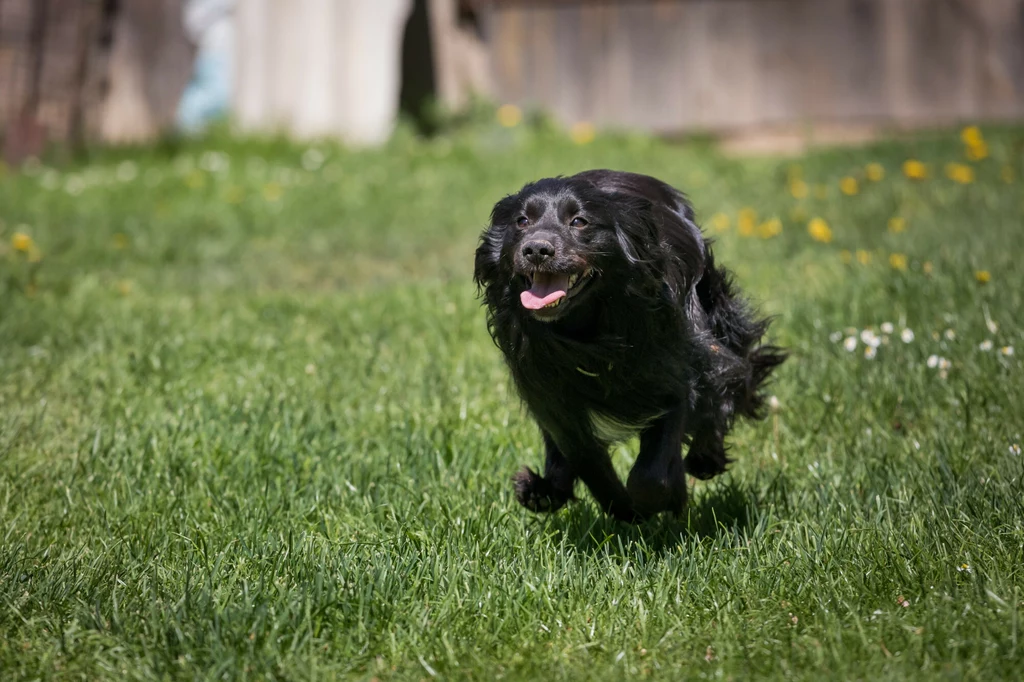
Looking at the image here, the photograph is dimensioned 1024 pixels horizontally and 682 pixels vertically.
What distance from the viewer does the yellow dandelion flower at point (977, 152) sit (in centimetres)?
753

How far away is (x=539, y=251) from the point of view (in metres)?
2.74

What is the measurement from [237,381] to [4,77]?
18.0ft

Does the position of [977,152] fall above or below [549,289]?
above

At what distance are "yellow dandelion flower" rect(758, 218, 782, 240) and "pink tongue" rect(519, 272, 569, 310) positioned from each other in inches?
145

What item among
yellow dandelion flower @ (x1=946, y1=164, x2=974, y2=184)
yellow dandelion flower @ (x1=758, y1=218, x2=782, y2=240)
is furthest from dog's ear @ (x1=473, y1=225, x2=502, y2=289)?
yellow dandelion flower @ (x1=946, y1=164, x2=974, y2=184)

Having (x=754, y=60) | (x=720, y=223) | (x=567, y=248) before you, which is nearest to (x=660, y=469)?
(x=567, y=248)

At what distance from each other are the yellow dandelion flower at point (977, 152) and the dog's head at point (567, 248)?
534 centimetres

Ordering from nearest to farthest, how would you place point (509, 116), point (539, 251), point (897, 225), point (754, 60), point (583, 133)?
point (539, 251) → point (897, 225) → point (583, 133) → point (509, 116) → point (754, 60)

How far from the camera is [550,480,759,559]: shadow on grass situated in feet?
10.5

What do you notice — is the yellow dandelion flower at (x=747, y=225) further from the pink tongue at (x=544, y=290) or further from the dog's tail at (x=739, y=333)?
the pink tongue at (x=544, y=290)

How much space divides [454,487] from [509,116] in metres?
7.54

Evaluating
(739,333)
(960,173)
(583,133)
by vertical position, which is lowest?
(739,333)

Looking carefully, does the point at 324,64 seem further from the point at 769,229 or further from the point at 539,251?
the point at 539,251

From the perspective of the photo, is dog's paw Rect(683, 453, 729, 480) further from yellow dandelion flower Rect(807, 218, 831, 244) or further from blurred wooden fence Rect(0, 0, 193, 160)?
blurred wooden fence Rect(0, 0, 193, 160)
